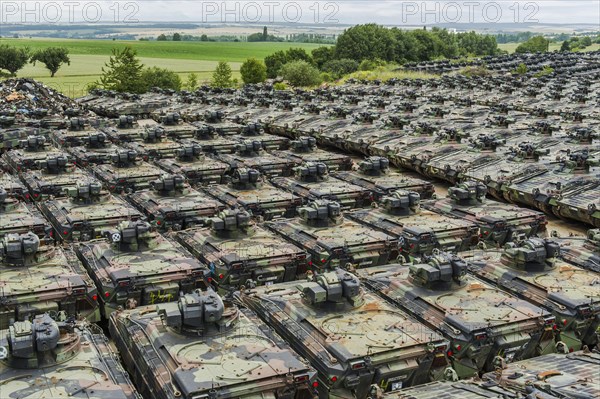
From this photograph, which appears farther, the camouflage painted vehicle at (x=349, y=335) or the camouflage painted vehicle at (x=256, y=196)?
the camouflage painted vehicle at (x=256, y=196)

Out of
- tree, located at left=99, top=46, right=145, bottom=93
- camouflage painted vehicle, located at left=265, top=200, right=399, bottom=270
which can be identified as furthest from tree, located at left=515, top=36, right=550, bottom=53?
camouflage painted vehicle, located at left=265, top=200, right=399, bottom=270

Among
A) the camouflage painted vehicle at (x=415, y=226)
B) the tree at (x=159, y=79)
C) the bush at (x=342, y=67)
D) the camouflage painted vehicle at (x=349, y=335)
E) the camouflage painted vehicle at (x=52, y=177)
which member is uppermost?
the bush at (x=342, y=67)

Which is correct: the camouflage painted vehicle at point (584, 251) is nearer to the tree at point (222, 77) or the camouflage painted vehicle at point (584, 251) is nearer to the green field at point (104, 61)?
the green field at point (104, 61)

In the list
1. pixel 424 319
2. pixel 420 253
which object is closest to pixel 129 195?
pixel 420 253

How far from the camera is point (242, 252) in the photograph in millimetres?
25641

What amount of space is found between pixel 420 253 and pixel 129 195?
1397 centimetres

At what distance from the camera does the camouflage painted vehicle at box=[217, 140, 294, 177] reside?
40969 mm

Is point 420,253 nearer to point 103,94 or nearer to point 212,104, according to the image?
point 212,104

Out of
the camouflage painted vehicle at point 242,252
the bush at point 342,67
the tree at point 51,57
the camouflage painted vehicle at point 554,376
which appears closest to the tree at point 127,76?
the tree at point 51,57

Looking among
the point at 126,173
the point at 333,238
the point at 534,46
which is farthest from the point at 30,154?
the point at 534,46

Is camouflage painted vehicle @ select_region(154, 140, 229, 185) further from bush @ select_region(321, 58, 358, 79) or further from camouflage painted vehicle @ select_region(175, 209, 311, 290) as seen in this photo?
bush @ select_region(321, 58, 358, 79)

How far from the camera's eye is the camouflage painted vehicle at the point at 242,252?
2481 cm

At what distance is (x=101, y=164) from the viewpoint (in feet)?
141

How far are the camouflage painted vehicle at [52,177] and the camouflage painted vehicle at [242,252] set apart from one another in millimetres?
9974
